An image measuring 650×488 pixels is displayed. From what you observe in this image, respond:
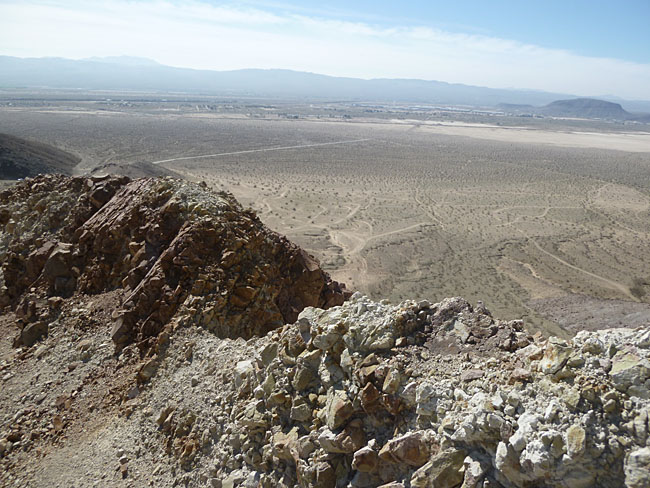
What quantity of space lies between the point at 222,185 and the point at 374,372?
49479mm

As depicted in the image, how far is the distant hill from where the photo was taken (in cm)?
5047

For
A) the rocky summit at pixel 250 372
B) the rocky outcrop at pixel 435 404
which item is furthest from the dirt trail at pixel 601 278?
the rocky outcrop at pixel 435 404

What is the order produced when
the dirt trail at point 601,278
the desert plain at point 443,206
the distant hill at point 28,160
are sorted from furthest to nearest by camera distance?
the distant hill at point 28,160 < the desert plain at point 443,206 < the dirt trail at point 601,278

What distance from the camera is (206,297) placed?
35.6ft

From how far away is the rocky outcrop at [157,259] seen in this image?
35.6ft

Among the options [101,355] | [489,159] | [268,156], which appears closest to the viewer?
[101,355]

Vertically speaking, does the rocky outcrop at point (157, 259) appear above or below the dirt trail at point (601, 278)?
above

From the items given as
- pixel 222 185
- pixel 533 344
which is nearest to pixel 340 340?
pixel 533 344

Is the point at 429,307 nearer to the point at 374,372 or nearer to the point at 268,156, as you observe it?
the point at 374,372

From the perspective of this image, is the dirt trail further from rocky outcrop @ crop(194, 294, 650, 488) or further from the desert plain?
rocky outcrop @ crop(194, 294, 650, 488)

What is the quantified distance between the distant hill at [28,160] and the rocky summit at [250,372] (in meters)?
44.0

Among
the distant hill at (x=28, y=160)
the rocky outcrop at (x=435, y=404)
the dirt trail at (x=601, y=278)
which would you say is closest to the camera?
the rocky outcrop at (x=435, y=404)

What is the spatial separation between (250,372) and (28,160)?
6017 cm

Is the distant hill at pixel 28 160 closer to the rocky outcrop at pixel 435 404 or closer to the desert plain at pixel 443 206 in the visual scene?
the desert plain at pixel 443 206
